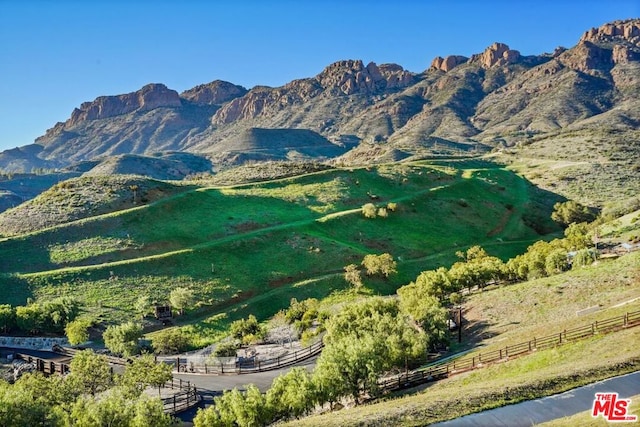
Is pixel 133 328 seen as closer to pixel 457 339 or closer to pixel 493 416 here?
pixel 457 339

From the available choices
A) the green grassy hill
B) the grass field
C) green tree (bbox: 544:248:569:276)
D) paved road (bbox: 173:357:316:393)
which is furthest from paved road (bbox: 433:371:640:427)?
the green grassy hill

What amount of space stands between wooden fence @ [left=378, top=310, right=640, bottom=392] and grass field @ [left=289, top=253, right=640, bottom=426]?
81cm

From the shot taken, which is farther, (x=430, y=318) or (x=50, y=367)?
(x=50, y=367)

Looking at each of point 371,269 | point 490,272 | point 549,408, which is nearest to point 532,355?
point 549,408

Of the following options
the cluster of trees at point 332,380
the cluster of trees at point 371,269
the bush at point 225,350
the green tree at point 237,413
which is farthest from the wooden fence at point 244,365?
the cluster of trees at point 371,269

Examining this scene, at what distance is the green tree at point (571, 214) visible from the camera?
324 ft

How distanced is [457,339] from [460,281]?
13524mm

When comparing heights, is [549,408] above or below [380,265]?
below

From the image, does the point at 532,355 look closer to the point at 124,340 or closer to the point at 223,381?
the point at 223,381

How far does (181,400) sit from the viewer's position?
116ft

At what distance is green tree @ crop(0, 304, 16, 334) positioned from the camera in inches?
2032

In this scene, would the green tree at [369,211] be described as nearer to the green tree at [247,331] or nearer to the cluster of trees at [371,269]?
the cluster of trees at [371,269]

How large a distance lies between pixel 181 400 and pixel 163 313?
23008 millimetres

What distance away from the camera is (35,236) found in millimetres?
71875
